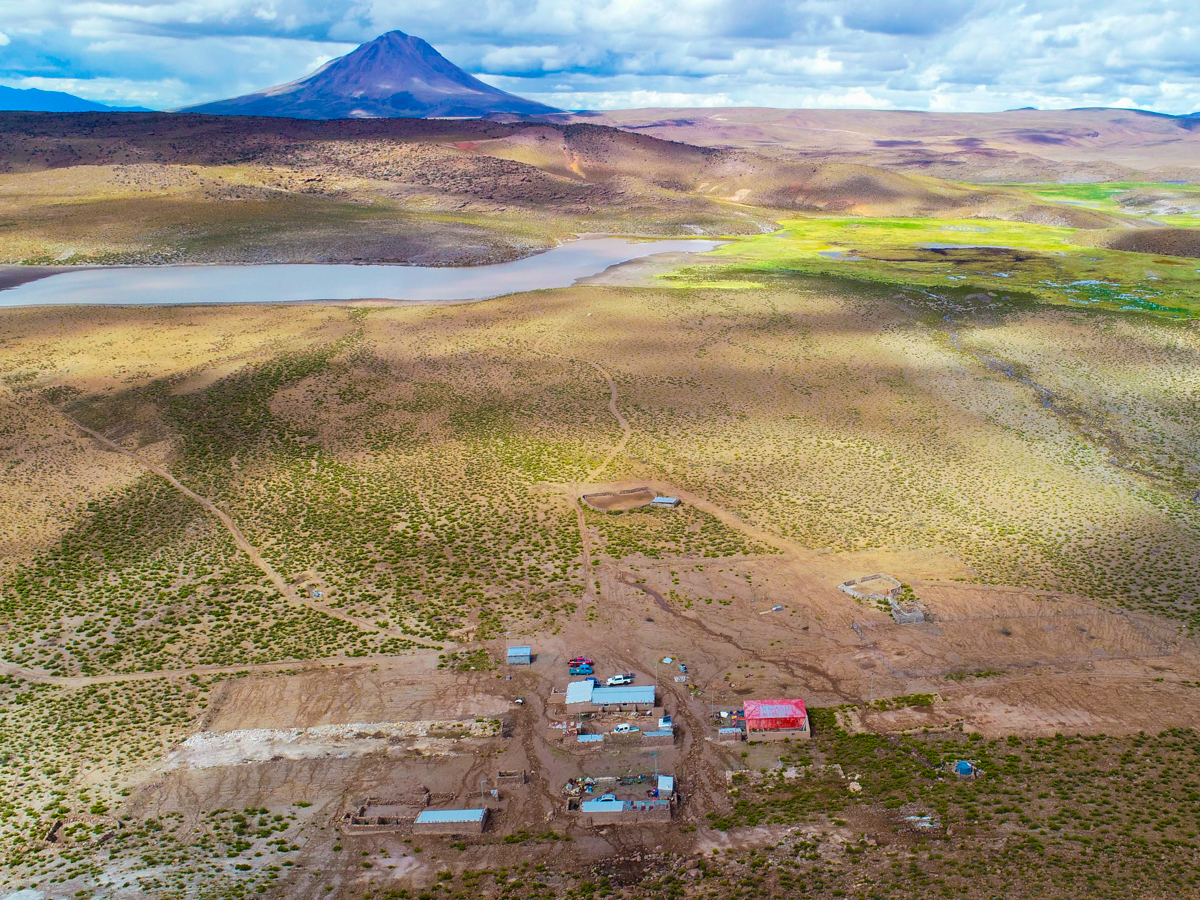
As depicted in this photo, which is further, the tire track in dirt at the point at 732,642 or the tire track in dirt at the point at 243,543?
the tire track in dirt at the point at 243,543

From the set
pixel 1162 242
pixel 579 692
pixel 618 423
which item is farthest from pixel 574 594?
pixel 1162 242

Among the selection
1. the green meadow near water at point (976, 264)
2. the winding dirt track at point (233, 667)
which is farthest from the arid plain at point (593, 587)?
the green meadow near water at point (976, 264)

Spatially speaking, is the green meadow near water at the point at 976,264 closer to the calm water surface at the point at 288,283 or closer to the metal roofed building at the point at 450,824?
the calm water surface at the point at 288,283

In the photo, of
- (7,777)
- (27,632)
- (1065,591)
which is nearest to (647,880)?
(7,777)

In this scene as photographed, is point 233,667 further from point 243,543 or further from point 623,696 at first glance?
point 623,696

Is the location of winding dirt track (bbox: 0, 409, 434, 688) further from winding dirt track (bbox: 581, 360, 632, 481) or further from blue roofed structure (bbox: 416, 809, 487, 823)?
winding dirt track (bbox: 581, 360, 632, 481)

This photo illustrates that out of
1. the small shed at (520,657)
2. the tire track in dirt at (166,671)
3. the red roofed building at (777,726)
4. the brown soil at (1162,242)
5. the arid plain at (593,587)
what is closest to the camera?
the arid plain at (593,587)
